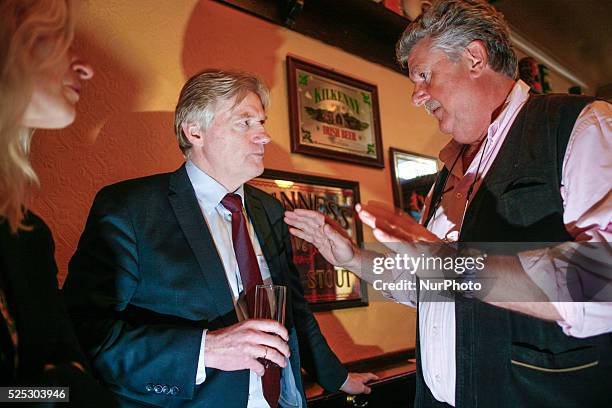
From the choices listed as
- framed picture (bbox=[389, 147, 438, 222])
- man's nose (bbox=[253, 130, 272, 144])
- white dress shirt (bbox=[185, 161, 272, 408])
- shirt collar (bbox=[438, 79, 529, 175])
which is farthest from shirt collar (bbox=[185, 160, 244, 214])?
framed picture (bbox=[389, 147, 438, 222])

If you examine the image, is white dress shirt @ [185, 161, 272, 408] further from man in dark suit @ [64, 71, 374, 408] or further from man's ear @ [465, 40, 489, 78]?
man's ear @ [465, 40, 489, 78]

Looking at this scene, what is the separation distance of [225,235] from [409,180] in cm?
159

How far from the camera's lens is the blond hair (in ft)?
2.49

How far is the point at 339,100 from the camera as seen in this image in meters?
2.42

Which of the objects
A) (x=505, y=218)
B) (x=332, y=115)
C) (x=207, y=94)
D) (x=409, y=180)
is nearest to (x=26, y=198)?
(x=207, y=94)

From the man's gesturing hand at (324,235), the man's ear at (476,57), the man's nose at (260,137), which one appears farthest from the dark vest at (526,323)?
the man's nose at (260,137)

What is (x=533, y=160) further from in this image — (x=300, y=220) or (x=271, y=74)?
(x=271, y=74)

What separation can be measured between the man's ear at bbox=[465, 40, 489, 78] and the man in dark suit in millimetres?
711

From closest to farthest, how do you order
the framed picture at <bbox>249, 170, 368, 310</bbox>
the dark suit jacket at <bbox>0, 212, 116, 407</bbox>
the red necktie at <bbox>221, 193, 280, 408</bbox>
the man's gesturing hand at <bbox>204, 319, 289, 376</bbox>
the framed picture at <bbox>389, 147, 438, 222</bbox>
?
the dark suit jacket at <bbox>0, 212, 116, 407</bbox> < the man's gesturing hand at <bbox>204, 319, 289, 376</bbox> < the red necktie at <bbox>221, 193, 280, 408</bbox> < the framed picture at <bbox>249, 170, 368, 310</bbox> < the framed picture at <bbox>389, 147, 438, 222</bbox>

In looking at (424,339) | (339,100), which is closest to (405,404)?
(424,339)

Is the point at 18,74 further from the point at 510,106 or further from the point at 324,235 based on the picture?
the point at 510,106

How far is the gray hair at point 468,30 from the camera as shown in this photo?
1376 mm

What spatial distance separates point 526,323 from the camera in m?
1.06

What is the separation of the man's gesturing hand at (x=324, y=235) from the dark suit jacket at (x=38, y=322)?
748 millimetres
